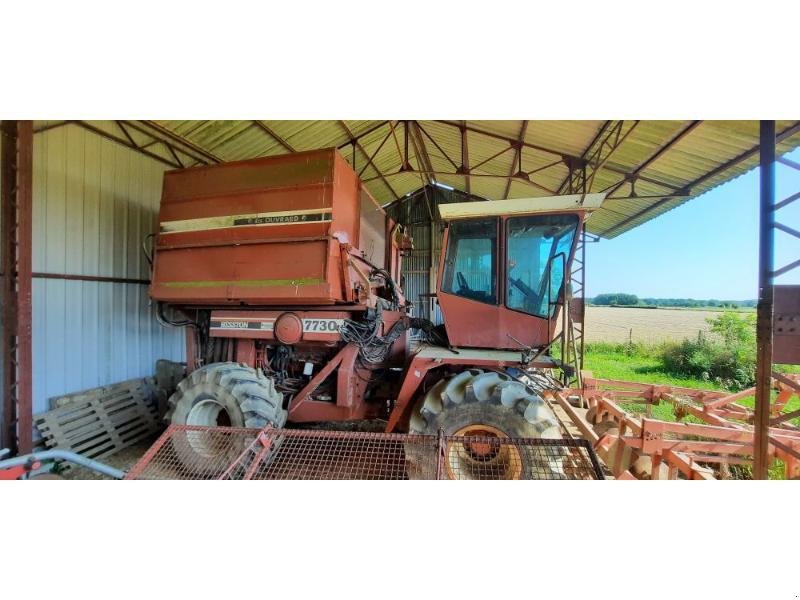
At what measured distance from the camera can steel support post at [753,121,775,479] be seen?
6.22ft

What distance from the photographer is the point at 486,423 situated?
7.73 ft

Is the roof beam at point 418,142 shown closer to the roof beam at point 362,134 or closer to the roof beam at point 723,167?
the roof beam at point 362,134

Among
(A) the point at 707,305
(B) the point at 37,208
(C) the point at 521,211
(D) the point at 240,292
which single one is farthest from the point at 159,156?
(A) the point at 707,305

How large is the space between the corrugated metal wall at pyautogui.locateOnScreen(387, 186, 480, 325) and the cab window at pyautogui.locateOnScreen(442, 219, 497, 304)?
725cm

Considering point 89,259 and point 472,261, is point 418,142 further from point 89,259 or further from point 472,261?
point 89,259

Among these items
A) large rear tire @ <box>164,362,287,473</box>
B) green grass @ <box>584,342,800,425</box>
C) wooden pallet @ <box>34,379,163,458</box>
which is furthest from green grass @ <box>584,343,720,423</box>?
wooden pallet @ <box>34,379,163,458</box>

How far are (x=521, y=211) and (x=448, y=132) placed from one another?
3.57m

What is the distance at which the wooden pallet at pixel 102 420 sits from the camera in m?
3.42

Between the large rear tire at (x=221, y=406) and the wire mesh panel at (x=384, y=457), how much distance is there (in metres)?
0.17

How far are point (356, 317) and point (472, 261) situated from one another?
3.78 ft

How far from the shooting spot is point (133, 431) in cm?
397

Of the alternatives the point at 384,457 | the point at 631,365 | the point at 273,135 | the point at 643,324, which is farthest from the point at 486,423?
the point at 643,324

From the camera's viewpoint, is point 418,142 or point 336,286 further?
point 418,142

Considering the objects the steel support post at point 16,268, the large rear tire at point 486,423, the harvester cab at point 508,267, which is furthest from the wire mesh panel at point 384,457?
the steel support post at point 16,268
